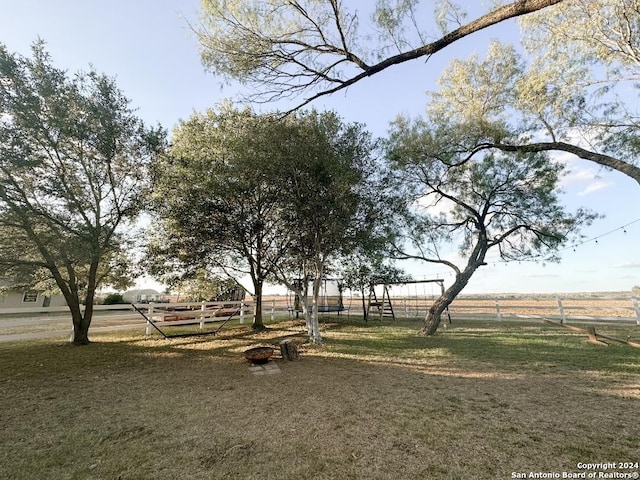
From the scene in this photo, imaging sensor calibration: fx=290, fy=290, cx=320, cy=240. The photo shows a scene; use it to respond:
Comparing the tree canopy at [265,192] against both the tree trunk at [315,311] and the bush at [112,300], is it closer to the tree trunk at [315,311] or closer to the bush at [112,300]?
the tree trunk at [315,311]

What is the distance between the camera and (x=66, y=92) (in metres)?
7.86

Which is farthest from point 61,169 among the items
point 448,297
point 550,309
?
point 550,309

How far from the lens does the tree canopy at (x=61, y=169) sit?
718 cm

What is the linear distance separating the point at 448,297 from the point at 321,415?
8508 millimetres

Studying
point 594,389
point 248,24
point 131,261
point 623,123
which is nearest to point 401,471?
point 594,389

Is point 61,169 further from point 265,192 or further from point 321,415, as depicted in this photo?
point 321,415

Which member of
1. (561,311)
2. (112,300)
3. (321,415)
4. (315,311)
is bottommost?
(321,415)

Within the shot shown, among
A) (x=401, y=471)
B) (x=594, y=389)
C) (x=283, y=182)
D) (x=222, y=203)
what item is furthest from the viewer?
(x=222, y=203)

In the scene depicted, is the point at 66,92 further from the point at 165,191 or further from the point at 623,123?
the point at 623,123

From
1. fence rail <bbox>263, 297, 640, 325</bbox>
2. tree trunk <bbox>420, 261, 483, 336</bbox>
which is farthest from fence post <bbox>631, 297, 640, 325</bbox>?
tree trunk <bbox>420, 261, 483, 336</bbox>

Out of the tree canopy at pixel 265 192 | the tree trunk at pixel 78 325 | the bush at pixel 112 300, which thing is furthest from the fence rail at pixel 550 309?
the bush at pixel 112 300

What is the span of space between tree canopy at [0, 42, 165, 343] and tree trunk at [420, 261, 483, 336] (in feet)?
35.9

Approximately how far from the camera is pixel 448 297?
10.9 m

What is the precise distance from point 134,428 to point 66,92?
351 inches
